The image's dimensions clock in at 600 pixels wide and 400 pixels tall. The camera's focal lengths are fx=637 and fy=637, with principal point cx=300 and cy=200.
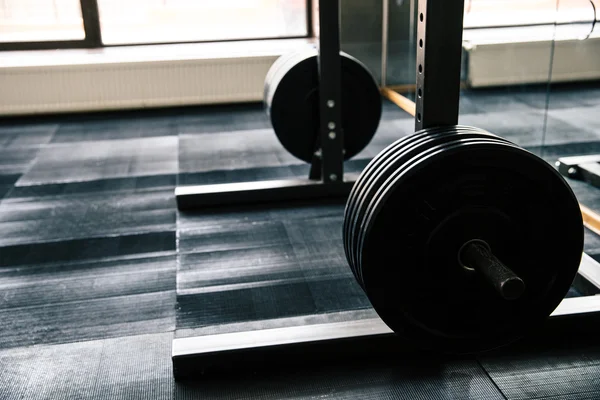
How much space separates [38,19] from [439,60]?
4020 mm

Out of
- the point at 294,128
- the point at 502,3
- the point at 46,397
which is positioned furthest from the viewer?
the point at 502,3

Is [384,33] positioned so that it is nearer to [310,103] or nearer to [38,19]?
[310,103]

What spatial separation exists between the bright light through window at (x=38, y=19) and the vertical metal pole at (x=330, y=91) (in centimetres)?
276

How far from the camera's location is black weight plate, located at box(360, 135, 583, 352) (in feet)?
4.53

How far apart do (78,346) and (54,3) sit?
3.58 m

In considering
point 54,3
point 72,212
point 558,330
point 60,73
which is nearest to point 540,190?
point 558,330

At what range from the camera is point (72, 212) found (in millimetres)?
2854

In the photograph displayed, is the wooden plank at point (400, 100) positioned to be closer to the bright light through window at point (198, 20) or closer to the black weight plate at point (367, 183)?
the bright light through window at point (198, 20)

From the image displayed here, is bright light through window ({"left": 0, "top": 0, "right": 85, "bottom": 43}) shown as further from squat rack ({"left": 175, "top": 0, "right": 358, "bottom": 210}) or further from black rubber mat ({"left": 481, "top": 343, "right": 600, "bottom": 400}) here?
black rubber mat ({"left": 481, "top": 343, "right": 600, "bottom": 400})

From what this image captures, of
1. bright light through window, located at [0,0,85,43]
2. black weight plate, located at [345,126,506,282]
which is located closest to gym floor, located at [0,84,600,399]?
black weight plate, located at [345,126,506,282]

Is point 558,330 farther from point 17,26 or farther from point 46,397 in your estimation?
point 17,26

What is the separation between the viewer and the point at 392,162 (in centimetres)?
145

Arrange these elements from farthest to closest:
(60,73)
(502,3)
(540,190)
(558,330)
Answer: (60,73) < (502,3) < (558,330) < (540,190)

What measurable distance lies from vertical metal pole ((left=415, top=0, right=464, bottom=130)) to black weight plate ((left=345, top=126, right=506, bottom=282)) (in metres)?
0.06
